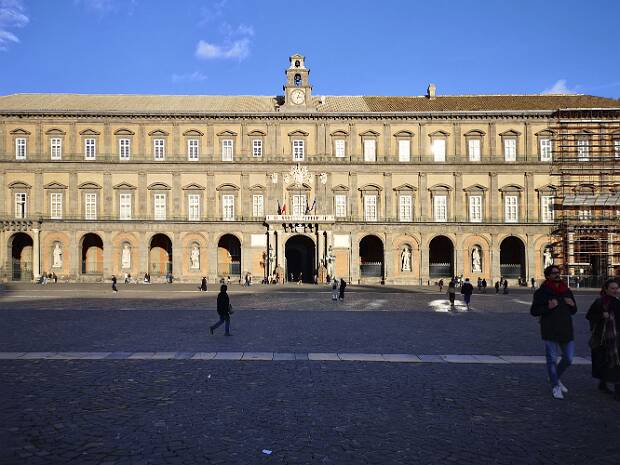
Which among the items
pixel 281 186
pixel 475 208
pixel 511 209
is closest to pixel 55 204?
pixel 281 186

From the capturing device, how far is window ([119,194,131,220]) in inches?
1806

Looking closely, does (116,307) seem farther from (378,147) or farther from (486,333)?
(378,147)

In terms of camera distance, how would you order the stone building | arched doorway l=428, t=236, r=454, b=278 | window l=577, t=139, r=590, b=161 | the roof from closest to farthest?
window l=577, t=139, r=590, b=161, the stone building, the roof, arched doorway l=428, t=236, r=454, b=278

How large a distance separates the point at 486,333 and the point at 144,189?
38.1m

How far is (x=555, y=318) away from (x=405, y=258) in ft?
125

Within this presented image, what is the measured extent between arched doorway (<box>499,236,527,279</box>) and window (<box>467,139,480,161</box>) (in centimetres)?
864

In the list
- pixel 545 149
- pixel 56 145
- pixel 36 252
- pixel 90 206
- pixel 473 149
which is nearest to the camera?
pixel 36 252

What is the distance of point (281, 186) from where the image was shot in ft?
151

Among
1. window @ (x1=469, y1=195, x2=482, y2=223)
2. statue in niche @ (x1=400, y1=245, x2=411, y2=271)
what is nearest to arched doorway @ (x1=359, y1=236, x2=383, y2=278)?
statue in niche @ (x1=400, y1=245, x2=411, y2=271)

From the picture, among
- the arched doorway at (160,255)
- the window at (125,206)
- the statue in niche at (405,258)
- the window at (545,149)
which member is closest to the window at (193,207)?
the arched doorway at (160,255)

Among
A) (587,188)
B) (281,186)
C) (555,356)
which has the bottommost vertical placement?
(555,356)

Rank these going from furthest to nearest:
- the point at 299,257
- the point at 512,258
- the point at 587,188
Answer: the point at 299,257 → the point at 512,258 → the point at 587,188

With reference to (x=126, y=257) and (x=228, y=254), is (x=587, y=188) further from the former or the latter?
(x=126, y=257)

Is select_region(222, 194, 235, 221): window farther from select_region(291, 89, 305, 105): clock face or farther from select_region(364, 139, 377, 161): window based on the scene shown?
select_region(364, 139, 377, 161): window
